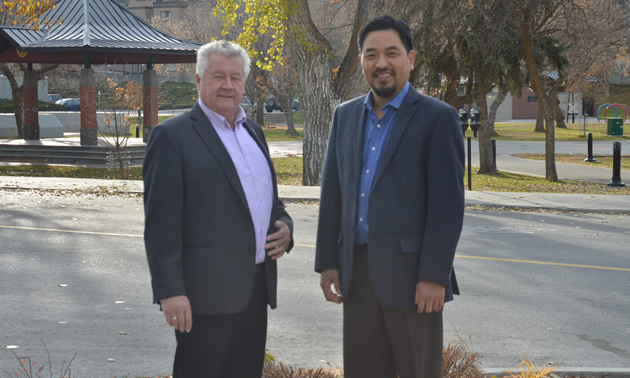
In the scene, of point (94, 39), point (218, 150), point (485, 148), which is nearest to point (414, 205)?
point (218, 150)

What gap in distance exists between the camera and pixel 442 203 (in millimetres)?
3510

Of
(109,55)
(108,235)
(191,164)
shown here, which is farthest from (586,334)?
(109,55)

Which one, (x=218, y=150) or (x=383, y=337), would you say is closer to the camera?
(x=218, y=150)

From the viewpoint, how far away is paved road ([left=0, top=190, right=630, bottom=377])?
6.13 metres

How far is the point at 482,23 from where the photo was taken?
69.4ft

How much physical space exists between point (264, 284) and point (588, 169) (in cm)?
2323

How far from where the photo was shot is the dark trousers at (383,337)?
3.60 meters

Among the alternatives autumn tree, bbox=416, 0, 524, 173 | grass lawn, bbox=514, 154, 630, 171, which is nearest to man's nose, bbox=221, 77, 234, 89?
autumn tree, bbox=416, 0, 524, 173

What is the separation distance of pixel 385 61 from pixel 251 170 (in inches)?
30.7

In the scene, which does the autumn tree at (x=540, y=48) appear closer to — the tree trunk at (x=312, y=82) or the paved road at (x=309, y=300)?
the tree trunk at (x=312, y=82)

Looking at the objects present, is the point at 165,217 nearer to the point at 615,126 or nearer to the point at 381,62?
the point at 381,62

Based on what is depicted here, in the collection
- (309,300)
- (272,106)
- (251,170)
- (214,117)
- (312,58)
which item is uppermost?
(272,106)

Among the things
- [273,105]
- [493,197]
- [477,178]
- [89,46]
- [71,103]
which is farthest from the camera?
[273,105]

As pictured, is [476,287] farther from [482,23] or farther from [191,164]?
[482,23]
